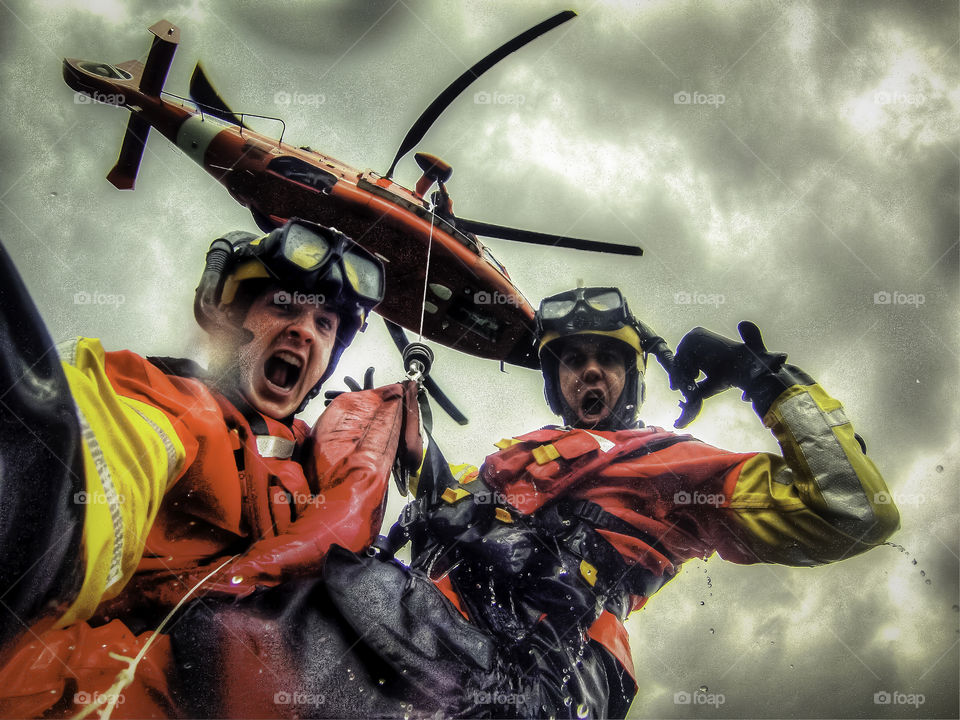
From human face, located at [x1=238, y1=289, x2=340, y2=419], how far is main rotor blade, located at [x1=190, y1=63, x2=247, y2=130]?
3.39 meters

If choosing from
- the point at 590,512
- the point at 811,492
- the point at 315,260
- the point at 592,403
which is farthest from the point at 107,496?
the point at 811,492

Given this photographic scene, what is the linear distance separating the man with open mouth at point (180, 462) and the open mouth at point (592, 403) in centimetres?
146

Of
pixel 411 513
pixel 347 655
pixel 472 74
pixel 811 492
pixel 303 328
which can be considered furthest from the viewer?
pixel 472 74

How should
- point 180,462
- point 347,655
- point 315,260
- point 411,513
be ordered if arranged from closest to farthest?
point 347,655, point 180,462, point 315,260, point 411,513

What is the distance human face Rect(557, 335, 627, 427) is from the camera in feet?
16.1

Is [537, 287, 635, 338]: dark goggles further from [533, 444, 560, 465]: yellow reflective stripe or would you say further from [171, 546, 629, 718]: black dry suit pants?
[171, 546, 629, 718]: black dry suit pants

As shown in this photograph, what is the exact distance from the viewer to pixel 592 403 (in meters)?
4.92

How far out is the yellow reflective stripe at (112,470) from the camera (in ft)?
8.11

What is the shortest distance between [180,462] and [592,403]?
3028 mm

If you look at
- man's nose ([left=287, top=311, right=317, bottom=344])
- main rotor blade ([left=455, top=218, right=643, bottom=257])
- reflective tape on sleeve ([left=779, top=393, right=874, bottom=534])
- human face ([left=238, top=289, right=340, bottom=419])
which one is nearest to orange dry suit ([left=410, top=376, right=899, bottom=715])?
reflective tape on sleeve ([left=779, top=393, right=874, bottom=534])

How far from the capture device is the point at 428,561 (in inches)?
160

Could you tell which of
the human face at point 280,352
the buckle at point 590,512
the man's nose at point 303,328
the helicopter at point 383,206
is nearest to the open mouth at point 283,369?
the human face at point 280,352

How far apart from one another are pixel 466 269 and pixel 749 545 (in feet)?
13.7

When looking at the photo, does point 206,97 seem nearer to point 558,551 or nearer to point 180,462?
point 180,462
